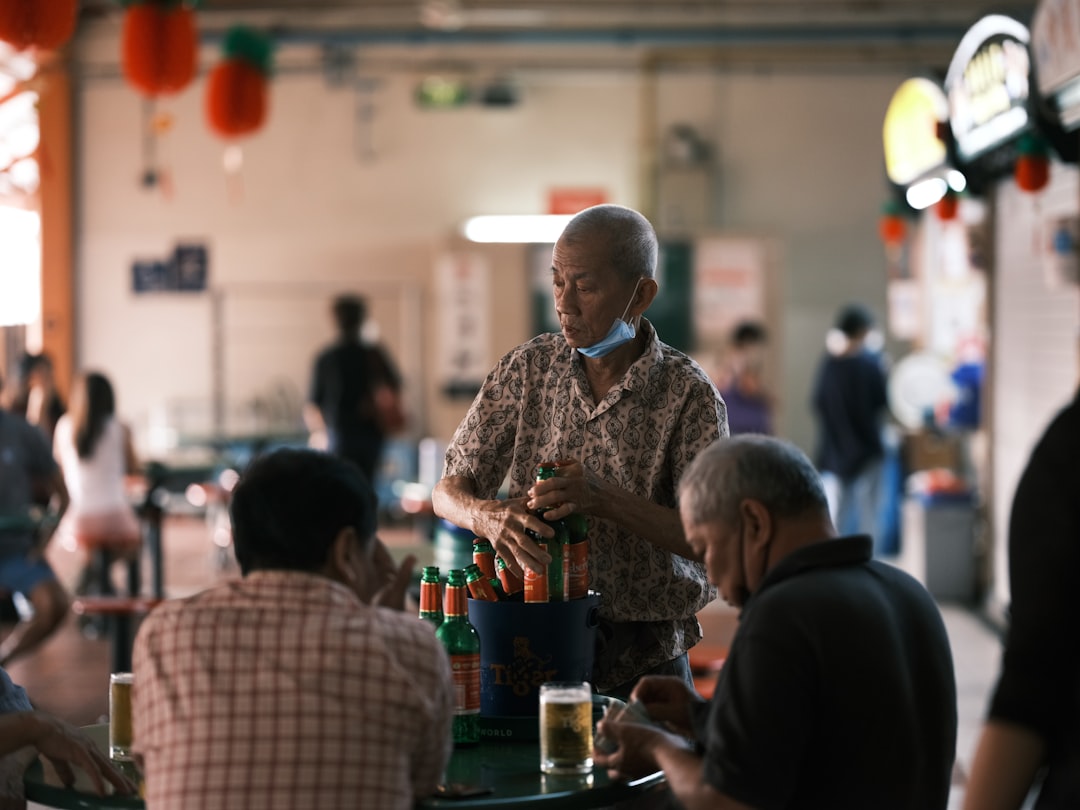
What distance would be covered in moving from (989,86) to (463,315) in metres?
6.30

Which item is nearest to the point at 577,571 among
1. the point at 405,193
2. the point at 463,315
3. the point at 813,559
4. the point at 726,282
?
the point at 813,559

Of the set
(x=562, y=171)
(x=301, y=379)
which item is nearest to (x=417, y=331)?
(x=301, y=379)

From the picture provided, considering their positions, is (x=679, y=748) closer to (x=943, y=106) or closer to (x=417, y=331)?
A: (x=943, y=106)

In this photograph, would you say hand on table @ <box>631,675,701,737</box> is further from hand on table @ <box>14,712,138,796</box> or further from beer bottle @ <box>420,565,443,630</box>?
hand on table @ <box>14,712,138,796</box>

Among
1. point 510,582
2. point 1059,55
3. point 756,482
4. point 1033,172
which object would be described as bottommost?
point 510,582

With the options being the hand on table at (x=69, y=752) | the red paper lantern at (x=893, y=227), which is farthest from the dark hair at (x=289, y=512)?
the red paper lantern at (x=893, y=227)

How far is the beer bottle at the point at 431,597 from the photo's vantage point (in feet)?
8.19

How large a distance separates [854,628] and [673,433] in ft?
2.60

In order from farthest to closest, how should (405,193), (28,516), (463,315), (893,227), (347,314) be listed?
(405,193)
(463,315)
(893,227)
(347,314)
(28,516)

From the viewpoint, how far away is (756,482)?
2145mm

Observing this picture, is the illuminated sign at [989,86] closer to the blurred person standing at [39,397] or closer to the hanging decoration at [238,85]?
the hanging decoration at [238,85]

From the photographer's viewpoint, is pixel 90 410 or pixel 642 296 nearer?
pixel 642 296

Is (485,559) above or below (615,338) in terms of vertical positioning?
below

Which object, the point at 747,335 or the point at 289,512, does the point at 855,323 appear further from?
the point at 289,512
